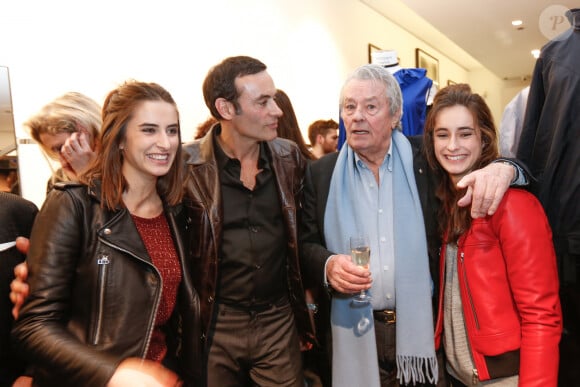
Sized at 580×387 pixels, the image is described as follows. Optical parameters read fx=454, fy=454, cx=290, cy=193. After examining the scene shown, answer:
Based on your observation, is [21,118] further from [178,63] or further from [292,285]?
[292,285]

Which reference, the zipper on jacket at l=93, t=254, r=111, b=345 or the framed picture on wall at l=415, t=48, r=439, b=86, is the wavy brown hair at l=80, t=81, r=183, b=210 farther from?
the framed picture on wall at l=415, t=48, r=439, b=86

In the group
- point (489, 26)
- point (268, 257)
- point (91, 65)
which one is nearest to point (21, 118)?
point (91, 65)

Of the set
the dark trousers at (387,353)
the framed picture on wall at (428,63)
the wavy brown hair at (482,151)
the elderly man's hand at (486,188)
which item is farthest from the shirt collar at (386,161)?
the framed picture on wall at (428,63)

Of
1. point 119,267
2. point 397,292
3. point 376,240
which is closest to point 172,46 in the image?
point 376,240

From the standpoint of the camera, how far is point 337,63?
6285mm

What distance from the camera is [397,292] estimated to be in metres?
1.95

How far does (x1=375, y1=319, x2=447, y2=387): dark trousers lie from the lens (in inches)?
80.3

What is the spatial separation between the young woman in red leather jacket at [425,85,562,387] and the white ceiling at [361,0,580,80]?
349 cm

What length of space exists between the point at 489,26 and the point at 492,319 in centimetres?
685

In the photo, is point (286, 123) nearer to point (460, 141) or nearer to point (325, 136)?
point (460, 141)

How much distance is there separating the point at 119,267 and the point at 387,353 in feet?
4.05

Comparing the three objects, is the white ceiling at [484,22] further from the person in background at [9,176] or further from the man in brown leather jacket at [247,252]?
the person in background at [9,176]

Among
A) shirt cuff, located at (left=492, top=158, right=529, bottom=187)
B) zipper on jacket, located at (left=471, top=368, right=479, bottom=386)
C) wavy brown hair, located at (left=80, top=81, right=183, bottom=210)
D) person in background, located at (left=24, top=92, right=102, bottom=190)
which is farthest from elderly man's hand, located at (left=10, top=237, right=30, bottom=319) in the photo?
shirt cuff, located at (left=492, top=158, right=529, bottom=187)

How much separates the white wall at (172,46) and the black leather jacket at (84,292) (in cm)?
118
